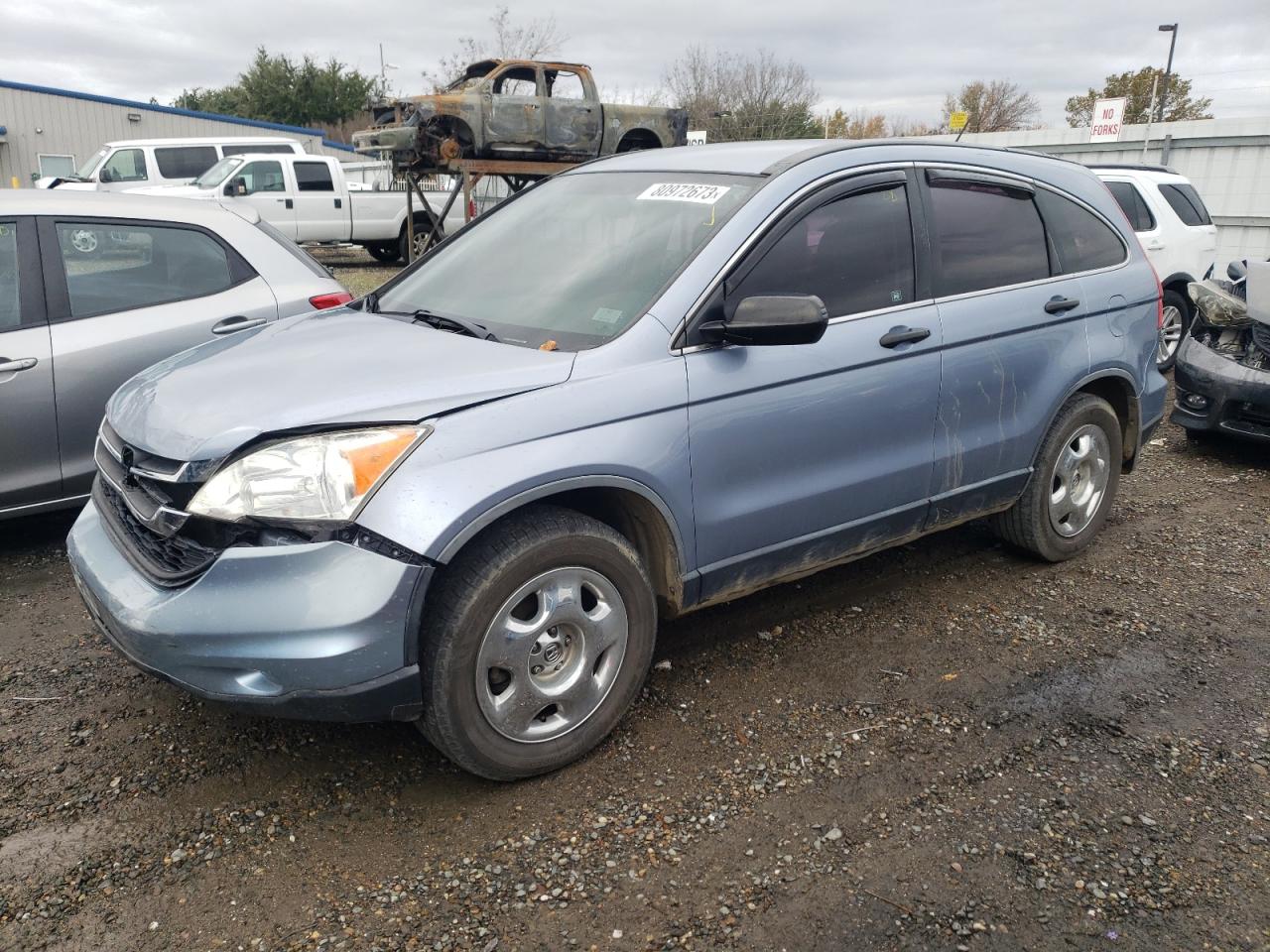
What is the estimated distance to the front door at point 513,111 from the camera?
15.7 metres

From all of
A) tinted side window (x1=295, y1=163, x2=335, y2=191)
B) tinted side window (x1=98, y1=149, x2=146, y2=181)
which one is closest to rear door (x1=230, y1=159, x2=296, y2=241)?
tinted side window (x1=295, y1=163, x2=335, y2=191)

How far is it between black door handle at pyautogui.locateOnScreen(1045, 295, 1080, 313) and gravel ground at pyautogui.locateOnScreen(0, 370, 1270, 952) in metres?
1.32

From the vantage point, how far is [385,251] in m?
20.2

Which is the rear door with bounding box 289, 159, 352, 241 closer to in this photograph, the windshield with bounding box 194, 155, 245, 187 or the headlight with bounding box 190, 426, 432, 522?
the windshield with bounding box 194, 155, 245, 187

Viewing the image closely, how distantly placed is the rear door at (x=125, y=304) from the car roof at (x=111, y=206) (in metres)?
0.05

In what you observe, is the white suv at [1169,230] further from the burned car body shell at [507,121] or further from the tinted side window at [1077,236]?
the burned car body shell at [507,121]

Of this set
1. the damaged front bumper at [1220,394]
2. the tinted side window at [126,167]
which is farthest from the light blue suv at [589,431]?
the tinted side window at [126,167]

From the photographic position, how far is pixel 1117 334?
14.8 ft

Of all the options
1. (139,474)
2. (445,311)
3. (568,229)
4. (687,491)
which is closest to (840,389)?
(687,491)

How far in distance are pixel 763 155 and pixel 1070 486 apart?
2207mm

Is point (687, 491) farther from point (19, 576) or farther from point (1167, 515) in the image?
point (1167, 515)

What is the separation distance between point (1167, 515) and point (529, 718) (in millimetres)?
4244

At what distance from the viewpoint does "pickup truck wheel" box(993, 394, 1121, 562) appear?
442 cm

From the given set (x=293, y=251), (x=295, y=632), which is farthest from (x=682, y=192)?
(x=293, y=251)
